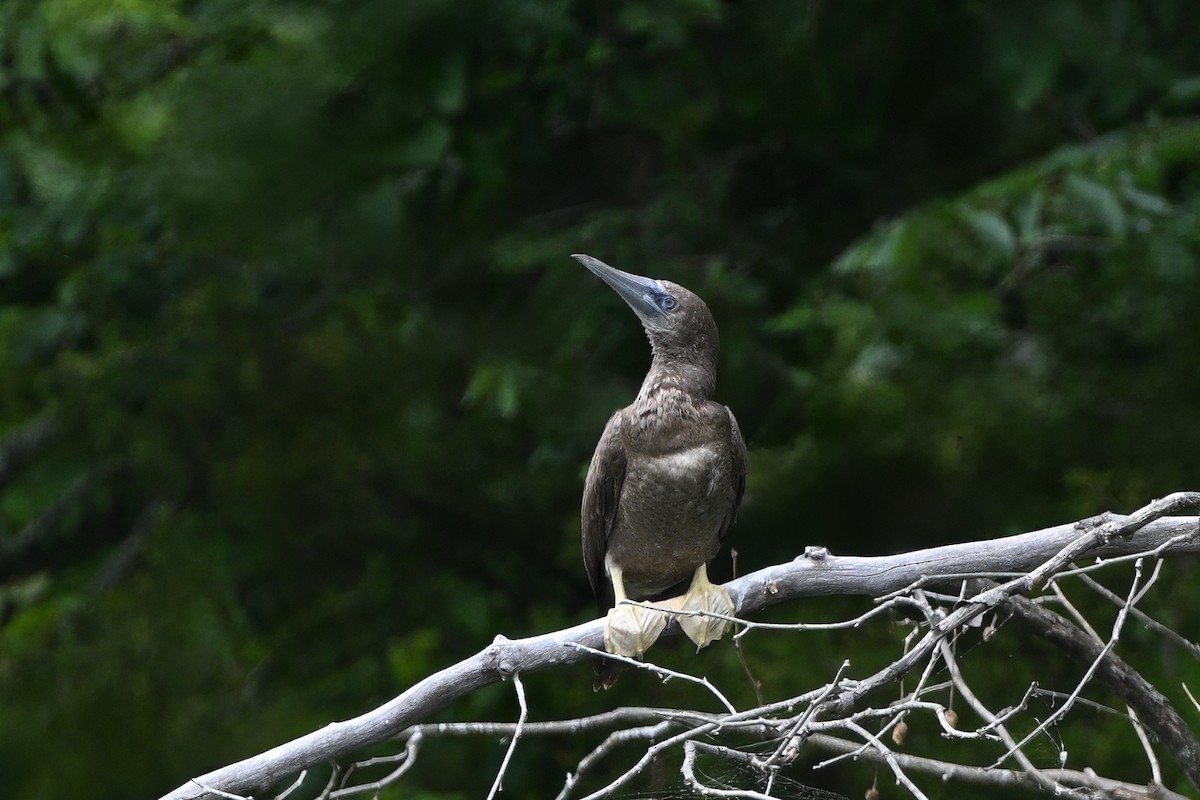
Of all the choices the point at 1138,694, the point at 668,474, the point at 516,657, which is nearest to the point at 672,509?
the point at 668,474

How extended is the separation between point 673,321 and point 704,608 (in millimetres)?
712

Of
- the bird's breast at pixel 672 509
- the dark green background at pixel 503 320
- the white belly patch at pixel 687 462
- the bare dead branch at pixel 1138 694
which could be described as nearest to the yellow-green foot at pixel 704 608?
the bird's breast at pixel 672 509

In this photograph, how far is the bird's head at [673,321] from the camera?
312 cm

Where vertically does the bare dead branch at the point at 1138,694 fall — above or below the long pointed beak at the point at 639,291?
below

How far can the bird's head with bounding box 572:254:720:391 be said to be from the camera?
10.2 ft

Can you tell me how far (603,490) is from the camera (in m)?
3.05

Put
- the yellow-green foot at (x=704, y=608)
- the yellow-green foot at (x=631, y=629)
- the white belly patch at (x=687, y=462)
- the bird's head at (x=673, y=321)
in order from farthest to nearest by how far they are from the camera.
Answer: the bird's head at (x=673, y=321)
the white belly patch at (x=687, y=462)
the yellow-green foot at (x=704, y=608)
the yellow-green foot at (x=631, y=629)

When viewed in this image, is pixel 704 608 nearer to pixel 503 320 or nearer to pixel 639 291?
pixel 639 291

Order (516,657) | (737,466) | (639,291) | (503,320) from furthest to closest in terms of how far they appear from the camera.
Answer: (503,320)
(639,291)
(737,466)
(516,657)

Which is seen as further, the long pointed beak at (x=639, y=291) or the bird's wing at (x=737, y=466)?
the long pointed beak at (x=639, y=291)

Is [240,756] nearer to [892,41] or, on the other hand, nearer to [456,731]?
[456,731]

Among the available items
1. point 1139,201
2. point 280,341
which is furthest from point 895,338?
point 280,341

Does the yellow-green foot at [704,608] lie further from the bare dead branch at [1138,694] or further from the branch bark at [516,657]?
the bare dead branch at [1138,694]

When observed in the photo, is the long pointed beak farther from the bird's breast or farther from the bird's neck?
the bird's breast
